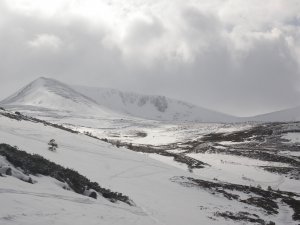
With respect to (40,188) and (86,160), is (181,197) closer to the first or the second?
(86,160)

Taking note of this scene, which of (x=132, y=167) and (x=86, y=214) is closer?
(x=86, y=214)

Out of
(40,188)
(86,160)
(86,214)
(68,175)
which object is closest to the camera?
(86,214)

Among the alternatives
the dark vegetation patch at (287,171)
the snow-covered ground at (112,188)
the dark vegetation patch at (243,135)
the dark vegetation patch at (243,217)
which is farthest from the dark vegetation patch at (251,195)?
the dark vegetation patch at (243,135)

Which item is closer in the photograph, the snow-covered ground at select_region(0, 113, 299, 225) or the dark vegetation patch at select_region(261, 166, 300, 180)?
the snow-covered ground at select_region(0, 113, 299, 225)

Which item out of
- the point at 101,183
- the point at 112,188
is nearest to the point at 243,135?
the point at 101,183

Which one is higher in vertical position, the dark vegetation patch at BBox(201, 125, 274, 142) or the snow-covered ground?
the dark vegetation patch at BBox(201, 125, 274, 142)

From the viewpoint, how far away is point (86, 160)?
31.9 meters

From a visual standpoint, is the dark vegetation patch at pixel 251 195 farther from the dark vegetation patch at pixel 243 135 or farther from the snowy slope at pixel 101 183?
the dark vegetation patch at pixel 243 135

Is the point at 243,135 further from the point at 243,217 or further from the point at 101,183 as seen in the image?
the point at 101,183

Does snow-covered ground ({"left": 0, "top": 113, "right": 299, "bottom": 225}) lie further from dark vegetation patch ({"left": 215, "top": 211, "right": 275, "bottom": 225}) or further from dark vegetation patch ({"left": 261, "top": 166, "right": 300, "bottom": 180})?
dark vegetation patch ({"left": 261, "top": 166, "right": 300, "bottom": 180})

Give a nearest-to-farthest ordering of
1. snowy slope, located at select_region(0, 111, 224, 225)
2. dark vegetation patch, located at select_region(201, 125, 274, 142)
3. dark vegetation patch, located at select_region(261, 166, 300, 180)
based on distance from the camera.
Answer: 1. snowy slope, located at select_region(0, 111, 224, 225)
2. dark vegetation patch, located at select_region(261, 166, 300, 180)
3. dark vegetation patch, located at select_region(201, 125, 274, 142)

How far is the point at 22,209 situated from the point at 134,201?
32.3 feet

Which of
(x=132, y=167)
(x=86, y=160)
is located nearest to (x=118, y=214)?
(x=86, y=160)

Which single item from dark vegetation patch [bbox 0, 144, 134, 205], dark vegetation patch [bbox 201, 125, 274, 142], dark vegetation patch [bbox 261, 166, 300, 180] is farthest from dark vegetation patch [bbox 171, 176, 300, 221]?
dark vegetation patch [bbox 201, 125, 274, 142]
